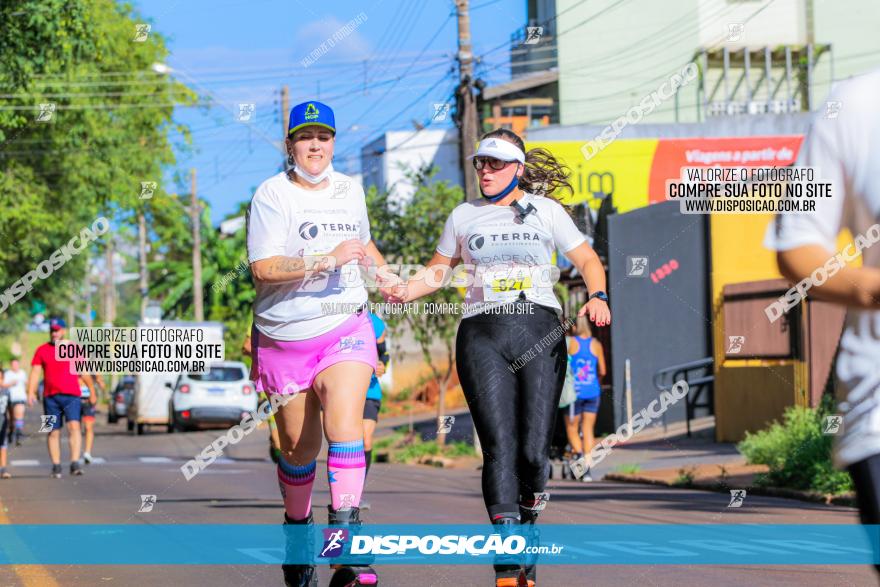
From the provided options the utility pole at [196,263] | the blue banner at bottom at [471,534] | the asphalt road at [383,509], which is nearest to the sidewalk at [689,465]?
the asphalt road at [383,509]

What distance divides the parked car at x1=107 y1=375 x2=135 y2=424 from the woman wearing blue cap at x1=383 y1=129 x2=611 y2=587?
3738 centimetres

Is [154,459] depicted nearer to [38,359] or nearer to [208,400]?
[38,359]

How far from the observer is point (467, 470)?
20.1 m

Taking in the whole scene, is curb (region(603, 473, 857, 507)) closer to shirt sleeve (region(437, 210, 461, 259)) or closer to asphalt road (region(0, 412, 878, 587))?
asphalt road (region(0, 412, 878, 587))

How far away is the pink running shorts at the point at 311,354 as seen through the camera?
20.3ft

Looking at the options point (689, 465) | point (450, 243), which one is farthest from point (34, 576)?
point (689, 465)

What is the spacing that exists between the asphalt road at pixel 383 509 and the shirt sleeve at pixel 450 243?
2.03 metres

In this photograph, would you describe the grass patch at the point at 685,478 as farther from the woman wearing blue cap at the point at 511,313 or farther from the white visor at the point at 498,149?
the white visor at the point at 498,149

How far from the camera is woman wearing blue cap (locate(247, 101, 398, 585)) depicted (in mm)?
6109

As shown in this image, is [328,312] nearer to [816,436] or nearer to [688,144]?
[816,436]

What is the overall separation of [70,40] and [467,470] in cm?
908

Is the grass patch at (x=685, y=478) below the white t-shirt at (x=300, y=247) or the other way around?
below

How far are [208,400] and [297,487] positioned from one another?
90.2 ft

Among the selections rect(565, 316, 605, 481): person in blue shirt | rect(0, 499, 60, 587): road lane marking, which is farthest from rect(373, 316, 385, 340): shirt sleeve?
rect(565, 316, 605, 481): person in blue shirt
